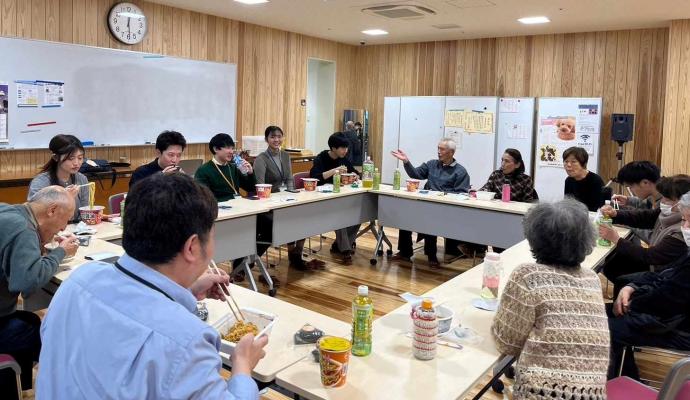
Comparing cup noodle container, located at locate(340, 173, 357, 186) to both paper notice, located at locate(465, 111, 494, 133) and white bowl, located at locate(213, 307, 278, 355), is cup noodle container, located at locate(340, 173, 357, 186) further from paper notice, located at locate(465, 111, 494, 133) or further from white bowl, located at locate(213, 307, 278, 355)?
white bowl, located at locate(213, 307, 278, 355)

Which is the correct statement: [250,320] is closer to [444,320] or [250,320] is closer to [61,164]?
[444,320]

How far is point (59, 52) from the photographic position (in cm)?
552

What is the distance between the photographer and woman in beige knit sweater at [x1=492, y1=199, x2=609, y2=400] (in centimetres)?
172

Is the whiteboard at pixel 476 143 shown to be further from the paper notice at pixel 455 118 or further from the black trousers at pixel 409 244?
the black trousers at pixel 409 244

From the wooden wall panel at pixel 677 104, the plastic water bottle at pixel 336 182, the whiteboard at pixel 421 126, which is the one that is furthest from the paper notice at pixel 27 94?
the wooden wall panel at pixel 677 104

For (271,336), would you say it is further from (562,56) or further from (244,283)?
(562,56)

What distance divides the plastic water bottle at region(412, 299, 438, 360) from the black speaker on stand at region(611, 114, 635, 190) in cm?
607

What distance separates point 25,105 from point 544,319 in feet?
17.2

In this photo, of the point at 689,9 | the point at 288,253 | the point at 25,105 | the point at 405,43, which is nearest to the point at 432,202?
the point at 288,253

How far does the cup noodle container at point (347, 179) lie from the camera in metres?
5.48

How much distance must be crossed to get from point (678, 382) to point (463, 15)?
5.49 m

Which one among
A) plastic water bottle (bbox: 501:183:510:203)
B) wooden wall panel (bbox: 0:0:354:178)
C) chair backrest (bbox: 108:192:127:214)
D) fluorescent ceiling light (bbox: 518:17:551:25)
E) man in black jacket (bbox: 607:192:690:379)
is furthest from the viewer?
fluorescent ceiling light (bbox: 518:17:551:25)

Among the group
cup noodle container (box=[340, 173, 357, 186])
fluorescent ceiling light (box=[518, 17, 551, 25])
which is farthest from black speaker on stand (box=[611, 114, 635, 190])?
cup noodle container (box=[340, 173, 357, 186])

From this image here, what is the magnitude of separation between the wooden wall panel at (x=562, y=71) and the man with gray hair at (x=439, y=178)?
3048mm
